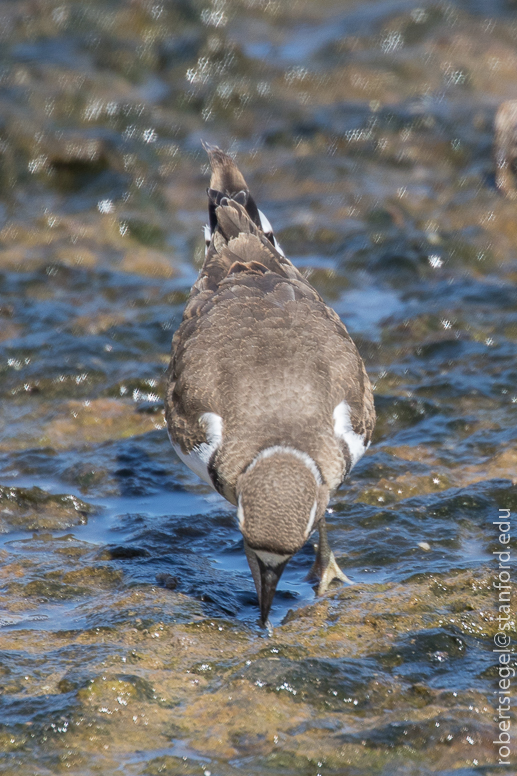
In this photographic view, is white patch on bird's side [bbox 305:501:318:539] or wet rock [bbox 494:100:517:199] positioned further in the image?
wet rock [bbox 494:100:517:199]

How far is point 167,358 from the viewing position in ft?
27.6

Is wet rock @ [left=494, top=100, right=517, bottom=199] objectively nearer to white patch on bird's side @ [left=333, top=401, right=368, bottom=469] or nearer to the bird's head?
white patch on bird's side @ [left=333, top=401, right=368, bottom=469]

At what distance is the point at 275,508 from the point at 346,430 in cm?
106

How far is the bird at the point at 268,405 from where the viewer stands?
16.5 ft

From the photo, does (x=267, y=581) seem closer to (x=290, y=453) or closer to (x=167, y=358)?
(x=290, y=453)

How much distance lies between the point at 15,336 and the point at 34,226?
207cm

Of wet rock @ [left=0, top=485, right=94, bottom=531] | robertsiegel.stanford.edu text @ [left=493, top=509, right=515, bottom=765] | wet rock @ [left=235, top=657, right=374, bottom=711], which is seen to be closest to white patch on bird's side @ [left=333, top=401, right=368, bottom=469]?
robertsiegel.stanford.edu text @ [left=493, top=509, right=515, bottom=765]

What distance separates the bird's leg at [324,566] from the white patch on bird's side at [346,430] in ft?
1.61

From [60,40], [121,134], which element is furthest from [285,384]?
[60,40]

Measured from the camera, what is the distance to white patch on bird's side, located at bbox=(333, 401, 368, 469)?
18.9 ft

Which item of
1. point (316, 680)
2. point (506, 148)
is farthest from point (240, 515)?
point (506, 148)

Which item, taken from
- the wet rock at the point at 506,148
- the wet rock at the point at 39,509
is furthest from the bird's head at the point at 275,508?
the wet rock at the point at 506,148

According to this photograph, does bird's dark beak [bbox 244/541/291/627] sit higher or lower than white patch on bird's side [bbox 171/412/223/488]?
lower

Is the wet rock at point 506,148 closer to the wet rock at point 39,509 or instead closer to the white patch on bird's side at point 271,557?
the wet rock at point 39,509
